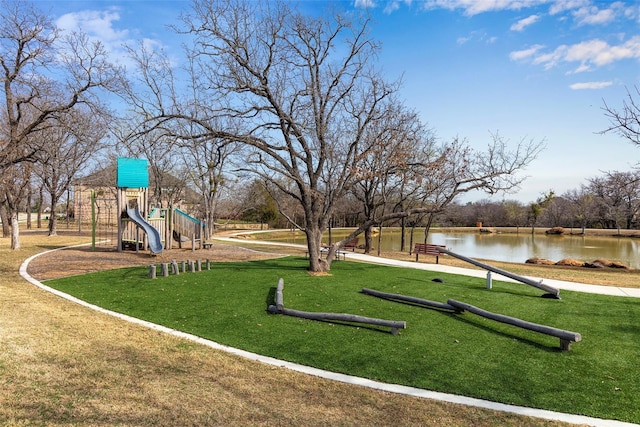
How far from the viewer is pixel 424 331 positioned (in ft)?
25.6

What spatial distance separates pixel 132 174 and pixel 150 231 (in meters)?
3.68

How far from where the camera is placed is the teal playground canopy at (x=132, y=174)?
19.8 metres

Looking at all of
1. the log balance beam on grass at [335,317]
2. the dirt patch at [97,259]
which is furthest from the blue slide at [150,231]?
the log balance beam on grass at [335,317]

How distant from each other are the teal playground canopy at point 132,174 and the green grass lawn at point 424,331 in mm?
7815

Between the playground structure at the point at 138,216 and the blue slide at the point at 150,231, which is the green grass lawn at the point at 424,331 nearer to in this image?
the blue slide at the point at 150,231

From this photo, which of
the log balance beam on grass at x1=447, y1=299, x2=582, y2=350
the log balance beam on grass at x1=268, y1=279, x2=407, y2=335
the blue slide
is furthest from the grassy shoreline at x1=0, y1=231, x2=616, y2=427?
the blue slide

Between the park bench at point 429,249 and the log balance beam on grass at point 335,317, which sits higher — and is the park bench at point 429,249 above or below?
above

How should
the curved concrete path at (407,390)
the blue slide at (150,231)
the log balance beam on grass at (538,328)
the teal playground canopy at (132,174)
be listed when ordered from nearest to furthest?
1. the curved concrete path at (407,390)
2. the log balance beam on grass at (538,328)
3. the blue slide at (150,231)
4. the teal playground canopy at (132,174)

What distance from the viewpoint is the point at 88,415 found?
13.5 feet

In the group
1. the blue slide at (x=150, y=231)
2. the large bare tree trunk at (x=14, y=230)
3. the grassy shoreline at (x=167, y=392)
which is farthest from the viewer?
the large bare tree trunk at (x=14, y=230)

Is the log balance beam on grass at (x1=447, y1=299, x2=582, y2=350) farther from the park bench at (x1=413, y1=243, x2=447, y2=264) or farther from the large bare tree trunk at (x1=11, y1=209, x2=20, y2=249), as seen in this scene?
the large bare tree trunk at (x1=11, y1=209, x2=20, y2=249)

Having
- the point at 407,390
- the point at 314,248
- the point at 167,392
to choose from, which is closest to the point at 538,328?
the point at 407,390

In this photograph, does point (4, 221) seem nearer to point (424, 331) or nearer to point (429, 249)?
point (429, 249)

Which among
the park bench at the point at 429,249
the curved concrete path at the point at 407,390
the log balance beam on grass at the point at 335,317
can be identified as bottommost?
the curved concrete path at the point at 407,390
